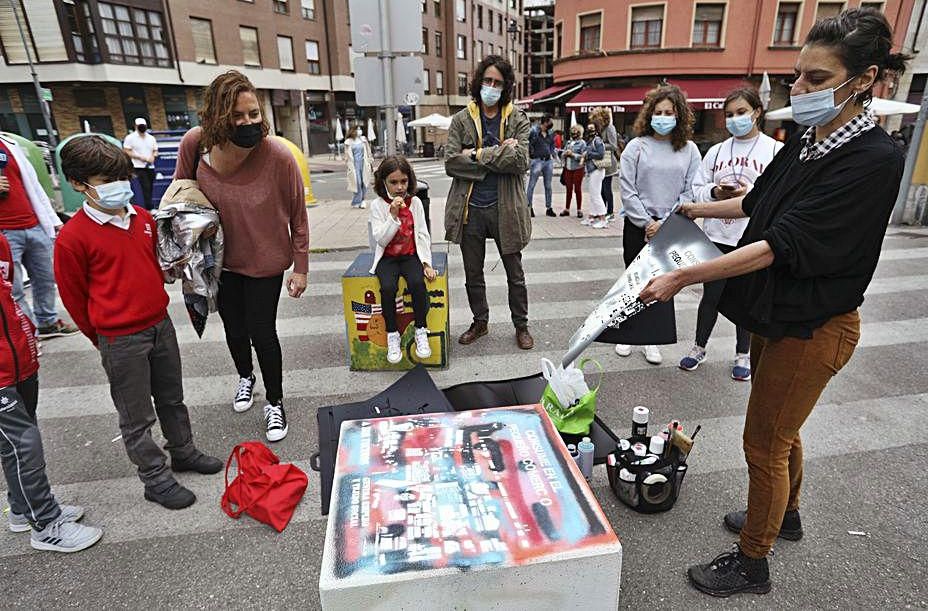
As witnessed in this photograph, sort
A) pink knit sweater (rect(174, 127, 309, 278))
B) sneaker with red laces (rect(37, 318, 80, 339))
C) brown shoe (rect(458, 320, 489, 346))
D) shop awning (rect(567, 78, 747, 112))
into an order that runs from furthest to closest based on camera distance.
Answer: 1. shop awning (rect(567, 78, 747, 112))
2. sneaker with red laces (rect(37, 318, 80, 339))
3. brown shoe (rect(458, 320, 489, 346))
4. pink knit sweater (rect(174, 127, 309, 278))

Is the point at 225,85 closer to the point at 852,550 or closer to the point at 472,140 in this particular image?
the point at 472,140

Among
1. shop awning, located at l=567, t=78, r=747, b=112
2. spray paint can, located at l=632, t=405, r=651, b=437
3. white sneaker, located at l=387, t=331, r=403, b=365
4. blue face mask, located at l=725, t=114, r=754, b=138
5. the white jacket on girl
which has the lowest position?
white sneaker, located at l=387, t=331, r=403, b=365

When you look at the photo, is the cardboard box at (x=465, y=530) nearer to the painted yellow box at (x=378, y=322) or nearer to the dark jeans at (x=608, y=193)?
the painted yellow box at (x=378, y=322)

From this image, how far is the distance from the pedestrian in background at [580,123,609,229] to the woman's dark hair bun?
26.0 ft

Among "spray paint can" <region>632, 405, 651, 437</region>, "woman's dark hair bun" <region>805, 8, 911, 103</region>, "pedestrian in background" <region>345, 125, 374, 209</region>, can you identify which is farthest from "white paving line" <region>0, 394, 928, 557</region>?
"pedestrian in background" <region>345, 125, 374, 209</region>

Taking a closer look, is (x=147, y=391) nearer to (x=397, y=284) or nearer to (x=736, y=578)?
(x=397, y=284)

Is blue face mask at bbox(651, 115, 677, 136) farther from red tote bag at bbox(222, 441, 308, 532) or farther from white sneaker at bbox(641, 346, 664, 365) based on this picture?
red tote bag at bbox(222, 441, 308, 532)

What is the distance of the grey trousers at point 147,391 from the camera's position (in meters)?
2.58

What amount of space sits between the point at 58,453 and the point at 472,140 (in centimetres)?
358

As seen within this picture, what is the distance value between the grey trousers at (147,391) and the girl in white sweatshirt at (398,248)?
1.58m

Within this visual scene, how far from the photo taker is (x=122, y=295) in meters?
2.52

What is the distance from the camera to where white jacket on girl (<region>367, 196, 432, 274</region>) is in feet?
13.2

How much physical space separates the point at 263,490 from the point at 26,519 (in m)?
1.12

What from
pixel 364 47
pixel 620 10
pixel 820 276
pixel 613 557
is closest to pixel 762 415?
pixel 820 276
